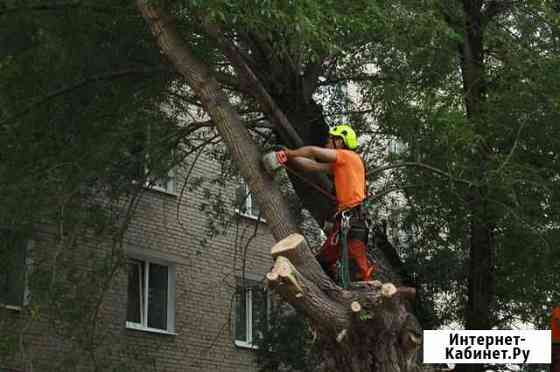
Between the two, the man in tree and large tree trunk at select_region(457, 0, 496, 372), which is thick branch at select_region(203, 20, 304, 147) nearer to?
the man in tree

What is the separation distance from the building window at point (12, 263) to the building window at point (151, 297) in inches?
196

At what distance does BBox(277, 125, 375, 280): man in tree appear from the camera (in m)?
10.2

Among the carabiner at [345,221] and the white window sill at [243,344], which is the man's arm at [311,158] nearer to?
the carabiner at [345,221]

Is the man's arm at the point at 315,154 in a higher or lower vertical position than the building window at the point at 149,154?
lower

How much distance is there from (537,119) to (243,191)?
7.63 meters

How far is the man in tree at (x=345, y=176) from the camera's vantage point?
33.6ft

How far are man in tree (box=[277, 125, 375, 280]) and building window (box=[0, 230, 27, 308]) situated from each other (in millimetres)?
4527

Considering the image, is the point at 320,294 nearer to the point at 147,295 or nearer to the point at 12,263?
the point at 12,263

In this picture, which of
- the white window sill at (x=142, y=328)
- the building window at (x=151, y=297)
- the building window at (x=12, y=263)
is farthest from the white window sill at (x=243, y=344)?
the building window at (x=12, y=263)

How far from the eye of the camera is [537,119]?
528 inches

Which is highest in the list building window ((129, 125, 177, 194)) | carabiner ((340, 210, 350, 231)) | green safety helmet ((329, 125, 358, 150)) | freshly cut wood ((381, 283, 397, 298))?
building window ((129, 125, 177, 194))

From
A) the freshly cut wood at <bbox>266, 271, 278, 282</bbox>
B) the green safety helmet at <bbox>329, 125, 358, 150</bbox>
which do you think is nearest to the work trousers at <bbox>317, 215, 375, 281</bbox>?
the green safety helmet at <bbox>329, 125, 358, 150</bbox>

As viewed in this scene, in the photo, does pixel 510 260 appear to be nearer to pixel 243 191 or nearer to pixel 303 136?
pixel 303 136

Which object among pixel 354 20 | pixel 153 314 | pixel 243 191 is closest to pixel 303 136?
pixel 354 20
